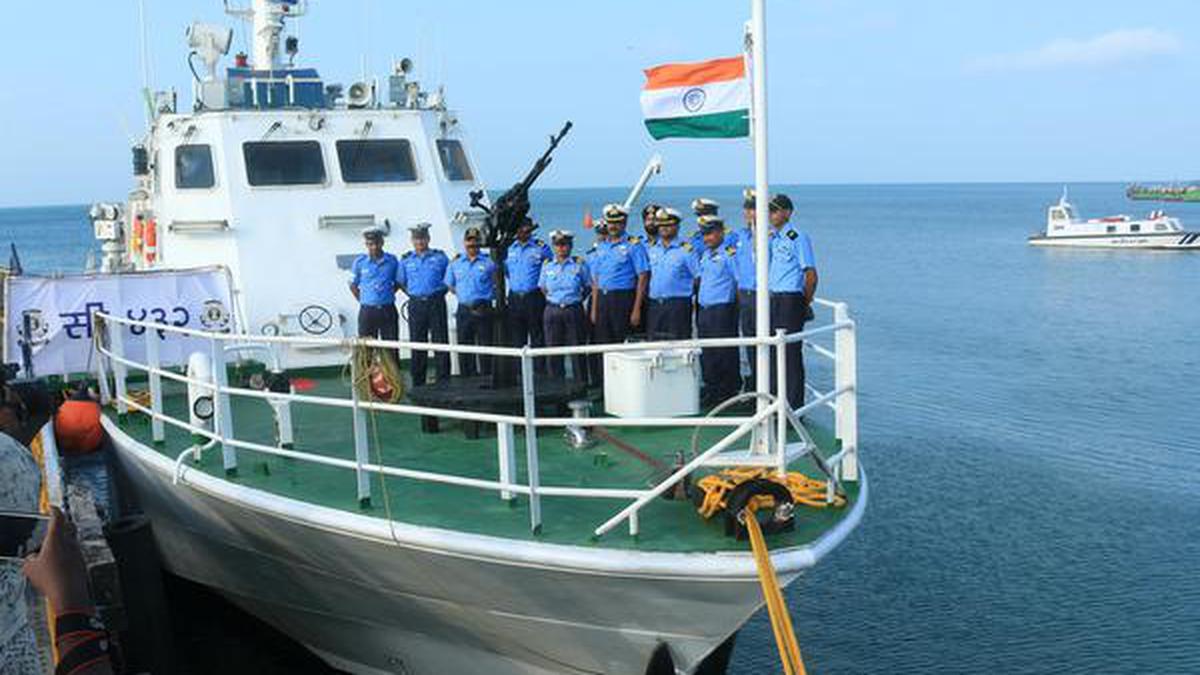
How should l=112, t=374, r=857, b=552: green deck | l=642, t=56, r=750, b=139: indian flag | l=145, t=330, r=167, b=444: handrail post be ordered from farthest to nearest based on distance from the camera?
l=145, t=330, r=167, b=444: handrail post → l=642, t=56, r=750, b=139: indian flag → l=112, t=374, r=857, b=552: green deck

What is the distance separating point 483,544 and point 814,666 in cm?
463

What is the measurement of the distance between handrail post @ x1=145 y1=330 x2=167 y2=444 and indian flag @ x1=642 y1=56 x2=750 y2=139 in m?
3.62

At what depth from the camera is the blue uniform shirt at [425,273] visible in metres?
8.93

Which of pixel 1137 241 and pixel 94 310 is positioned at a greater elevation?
pixel 94 310

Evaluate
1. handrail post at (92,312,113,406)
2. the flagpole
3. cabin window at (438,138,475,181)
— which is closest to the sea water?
the flagpole

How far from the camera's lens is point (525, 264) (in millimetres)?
8938

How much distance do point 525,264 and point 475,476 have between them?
9.89 feet

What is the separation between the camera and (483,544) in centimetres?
521

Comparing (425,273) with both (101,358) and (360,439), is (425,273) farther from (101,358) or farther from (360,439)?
(360,439)

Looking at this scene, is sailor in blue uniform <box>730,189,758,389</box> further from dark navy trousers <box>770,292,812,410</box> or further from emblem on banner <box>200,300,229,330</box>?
emblem on banner <box>200,300,229,330</box>

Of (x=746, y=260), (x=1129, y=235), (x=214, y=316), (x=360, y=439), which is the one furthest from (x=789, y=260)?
(x=1129, y=235)

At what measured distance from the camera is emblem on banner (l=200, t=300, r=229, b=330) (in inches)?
363

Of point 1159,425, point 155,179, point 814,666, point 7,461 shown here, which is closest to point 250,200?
point 155,179

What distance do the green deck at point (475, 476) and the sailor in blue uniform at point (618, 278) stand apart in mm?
1515
